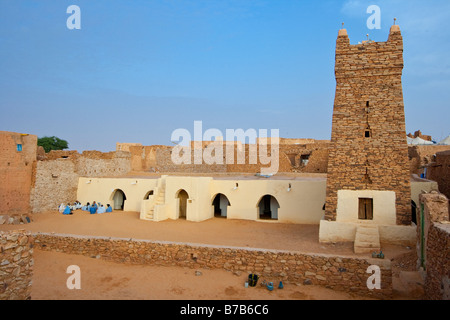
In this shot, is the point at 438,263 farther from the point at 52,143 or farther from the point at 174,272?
the point at 52,143

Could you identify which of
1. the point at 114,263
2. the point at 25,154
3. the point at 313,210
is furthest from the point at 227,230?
the point at 25,154

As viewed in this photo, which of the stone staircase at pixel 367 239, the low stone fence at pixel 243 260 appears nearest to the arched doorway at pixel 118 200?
the low stone fence at pixel 243 260

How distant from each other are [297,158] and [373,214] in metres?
13.0

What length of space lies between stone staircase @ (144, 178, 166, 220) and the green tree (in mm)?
28474

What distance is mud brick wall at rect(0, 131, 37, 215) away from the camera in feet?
49.3

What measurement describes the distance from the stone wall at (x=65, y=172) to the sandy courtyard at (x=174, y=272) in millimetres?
3460

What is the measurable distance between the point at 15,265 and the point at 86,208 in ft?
47.2

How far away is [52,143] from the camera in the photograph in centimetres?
4056

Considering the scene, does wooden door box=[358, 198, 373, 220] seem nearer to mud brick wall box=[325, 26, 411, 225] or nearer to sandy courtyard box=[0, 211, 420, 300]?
mud brick wall box=[325, 26, 411, 225]

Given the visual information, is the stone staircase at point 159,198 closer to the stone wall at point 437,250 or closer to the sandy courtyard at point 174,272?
the sandy courtyard at point 174,272

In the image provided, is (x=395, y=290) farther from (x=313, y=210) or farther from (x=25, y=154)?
(x=25, y=154)

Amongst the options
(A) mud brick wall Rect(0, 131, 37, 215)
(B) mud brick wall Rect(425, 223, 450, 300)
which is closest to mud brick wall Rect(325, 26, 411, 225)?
(B) mud brick wall Rect(425, 223, 450, 300)

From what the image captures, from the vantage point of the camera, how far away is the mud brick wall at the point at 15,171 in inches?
591

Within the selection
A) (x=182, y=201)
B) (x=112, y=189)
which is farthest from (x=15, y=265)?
(x=112, y=189)
